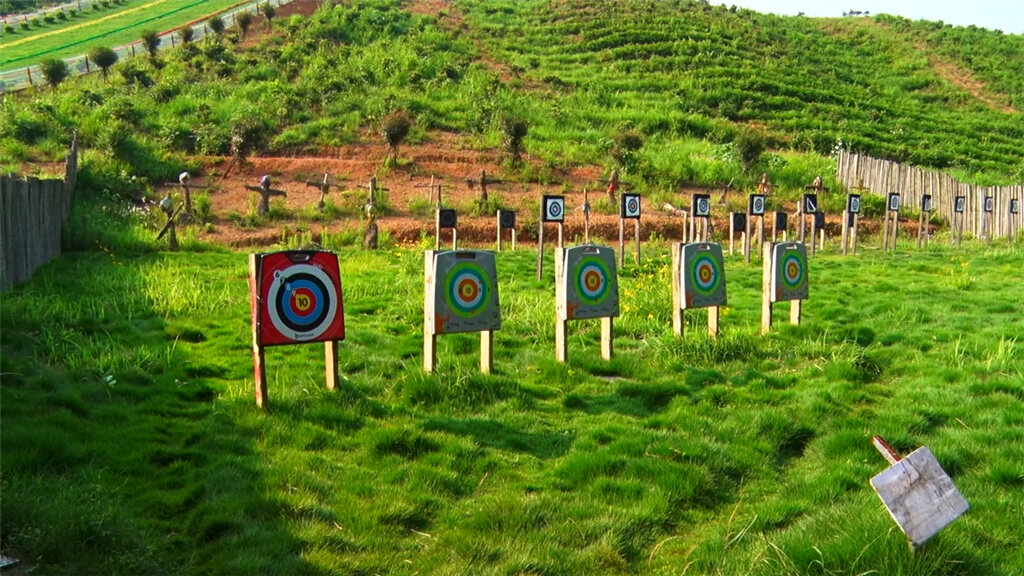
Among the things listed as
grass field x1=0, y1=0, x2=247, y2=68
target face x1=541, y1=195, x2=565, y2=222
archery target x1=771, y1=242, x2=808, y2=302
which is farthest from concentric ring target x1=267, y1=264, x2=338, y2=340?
grass field x1=0, y1=0, x2=247, y2=68

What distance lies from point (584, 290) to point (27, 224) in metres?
7.60

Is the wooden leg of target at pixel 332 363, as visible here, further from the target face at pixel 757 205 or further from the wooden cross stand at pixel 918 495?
the target face at pixel 757 205

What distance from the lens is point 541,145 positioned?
27.9 m

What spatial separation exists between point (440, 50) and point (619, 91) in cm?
911

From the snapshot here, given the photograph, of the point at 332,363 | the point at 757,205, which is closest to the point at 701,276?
the point at 332,363

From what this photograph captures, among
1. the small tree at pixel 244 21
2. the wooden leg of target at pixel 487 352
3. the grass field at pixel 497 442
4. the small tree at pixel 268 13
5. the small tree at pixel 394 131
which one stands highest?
the small tree at pixel 268 13

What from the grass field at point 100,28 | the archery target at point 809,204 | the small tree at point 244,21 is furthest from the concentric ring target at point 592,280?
the grass field at point 100,28

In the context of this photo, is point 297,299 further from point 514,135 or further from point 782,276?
point 514,135

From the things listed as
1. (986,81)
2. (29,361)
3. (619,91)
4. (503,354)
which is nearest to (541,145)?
(619,91)

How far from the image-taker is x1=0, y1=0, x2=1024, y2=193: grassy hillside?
2675cm

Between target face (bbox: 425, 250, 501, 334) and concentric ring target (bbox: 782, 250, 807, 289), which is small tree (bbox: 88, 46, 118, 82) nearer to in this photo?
target face (bbox: 425, 250, 501, 334)

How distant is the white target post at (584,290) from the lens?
7801mm

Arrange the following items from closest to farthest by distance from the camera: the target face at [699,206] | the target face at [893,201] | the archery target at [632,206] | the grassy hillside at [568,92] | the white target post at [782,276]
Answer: the white target post at [782,276], the archery target at [632,206], the target face at [699,206], the target face at [893,201], the grassy hillside at [568,92]

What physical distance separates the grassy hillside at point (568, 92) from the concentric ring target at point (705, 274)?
16.6 metres
